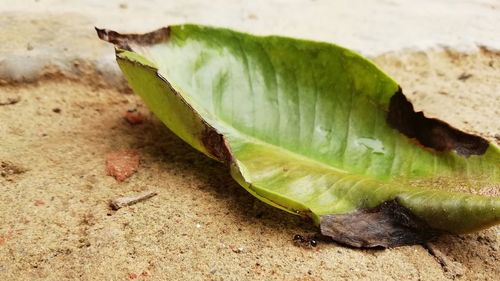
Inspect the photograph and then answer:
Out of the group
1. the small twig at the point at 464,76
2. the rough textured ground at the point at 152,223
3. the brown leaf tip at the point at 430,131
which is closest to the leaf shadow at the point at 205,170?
the rough textured ground at the point at 152,223

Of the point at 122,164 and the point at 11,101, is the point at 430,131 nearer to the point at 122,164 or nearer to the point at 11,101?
the point at 122,164

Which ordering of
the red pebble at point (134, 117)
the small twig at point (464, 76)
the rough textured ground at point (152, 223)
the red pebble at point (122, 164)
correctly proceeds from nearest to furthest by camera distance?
the rough textured ground at point (152, 223), the red pebble at point (122, 164), the red pebble at point (134, 117), the small twig at point (464, 76)

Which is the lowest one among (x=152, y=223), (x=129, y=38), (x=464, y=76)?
(x=152, y=223)

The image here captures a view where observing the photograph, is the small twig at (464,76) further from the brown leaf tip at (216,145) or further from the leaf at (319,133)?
the brown leaf tip at (216,145)

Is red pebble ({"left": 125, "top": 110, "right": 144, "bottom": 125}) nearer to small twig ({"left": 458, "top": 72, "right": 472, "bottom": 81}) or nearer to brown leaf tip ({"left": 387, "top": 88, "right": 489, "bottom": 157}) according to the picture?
brown leaf tip ({"left": 387, "top": 88, "right": 489, "bottom": 157})

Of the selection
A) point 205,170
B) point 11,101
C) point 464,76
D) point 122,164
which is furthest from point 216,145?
point 464,76

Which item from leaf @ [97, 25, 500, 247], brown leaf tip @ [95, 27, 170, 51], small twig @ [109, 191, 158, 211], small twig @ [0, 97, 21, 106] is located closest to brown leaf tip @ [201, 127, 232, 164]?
leaf @ [97, 25, 500, 247]
